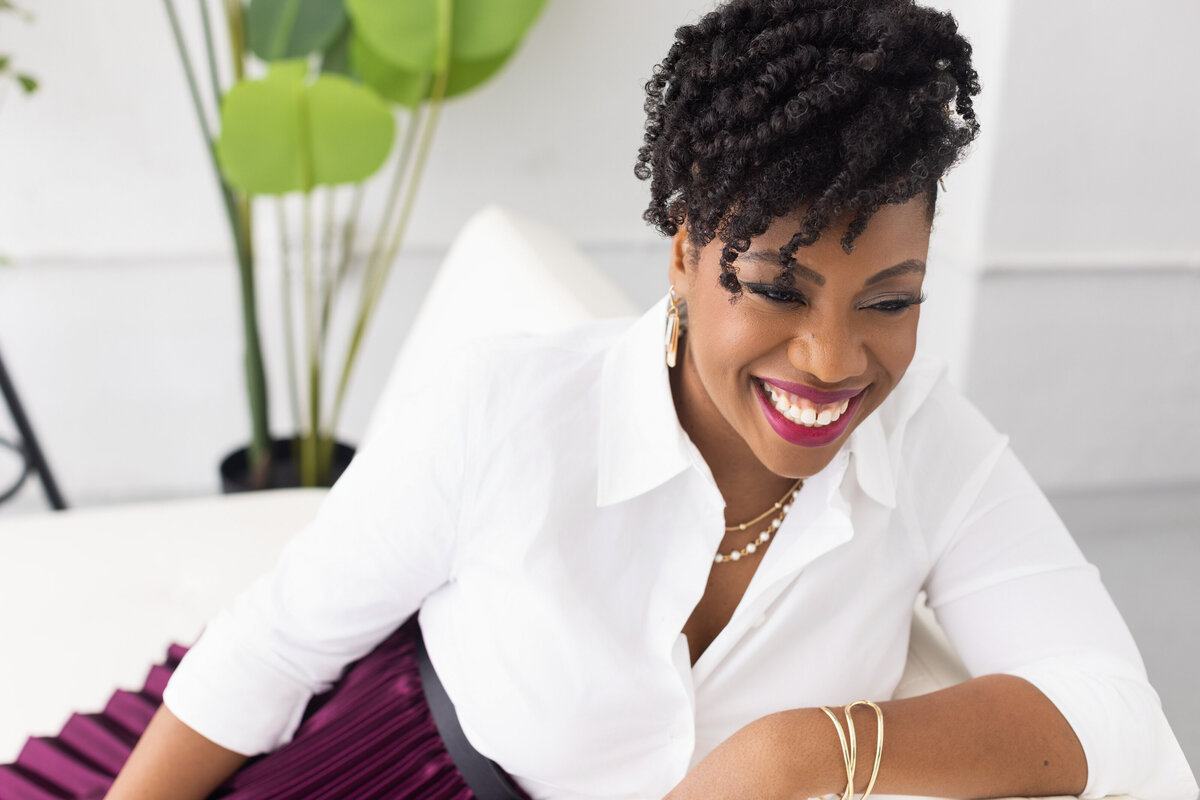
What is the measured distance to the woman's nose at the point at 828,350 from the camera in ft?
2.72

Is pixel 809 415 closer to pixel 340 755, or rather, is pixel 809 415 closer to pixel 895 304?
pixel 895 304

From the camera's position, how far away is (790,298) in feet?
2.73

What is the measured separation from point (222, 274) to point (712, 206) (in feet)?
6.42

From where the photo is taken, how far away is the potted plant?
1.73 m

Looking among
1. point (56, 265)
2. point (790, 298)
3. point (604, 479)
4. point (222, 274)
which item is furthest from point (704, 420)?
point (56, 265)

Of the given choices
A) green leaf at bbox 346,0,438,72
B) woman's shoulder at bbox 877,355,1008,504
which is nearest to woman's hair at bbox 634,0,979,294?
woman's shoulder at bbox 877,355,1008,504

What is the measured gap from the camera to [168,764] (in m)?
1.04

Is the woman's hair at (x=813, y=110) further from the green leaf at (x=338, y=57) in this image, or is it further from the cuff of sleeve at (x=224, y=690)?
the green leaf at (x=338, y=57)

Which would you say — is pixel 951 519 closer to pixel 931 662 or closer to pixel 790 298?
pixel 931 662

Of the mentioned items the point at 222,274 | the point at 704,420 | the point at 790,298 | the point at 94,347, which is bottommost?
the point at 94,347

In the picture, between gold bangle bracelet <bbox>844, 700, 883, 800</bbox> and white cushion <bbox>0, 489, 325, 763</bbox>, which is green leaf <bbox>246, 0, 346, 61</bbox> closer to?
white cushion <bbox>0, 489, 325, 763</bbox>

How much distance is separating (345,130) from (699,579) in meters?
1.09

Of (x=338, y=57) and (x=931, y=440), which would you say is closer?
(x=931, y=440)

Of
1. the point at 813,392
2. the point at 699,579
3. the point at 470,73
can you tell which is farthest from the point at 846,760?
→ the point at 470,73
